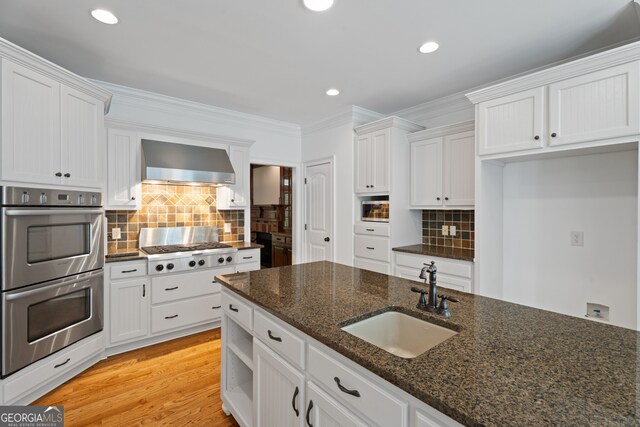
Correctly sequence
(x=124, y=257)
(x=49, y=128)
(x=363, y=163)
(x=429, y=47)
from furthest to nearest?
(x=363, y=163) < (x=124, y=257) < (x=429, y=47) < (x=49, y=128)

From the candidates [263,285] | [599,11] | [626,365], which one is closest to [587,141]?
[599,11]

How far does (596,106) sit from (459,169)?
1211mm

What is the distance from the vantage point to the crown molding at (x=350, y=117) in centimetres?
387

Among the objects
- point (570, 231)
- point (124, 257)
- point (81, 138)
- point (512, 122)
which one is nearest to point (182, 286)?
point (124, 257)

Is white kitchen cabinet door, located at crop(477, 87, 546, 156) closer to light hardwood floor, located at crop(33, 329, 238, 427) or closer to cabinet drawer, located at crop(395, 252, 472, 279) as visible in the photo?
cabinet drawer, located at crop(395, 252, 472, 279)

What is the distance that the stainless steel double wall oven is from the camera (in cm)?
200

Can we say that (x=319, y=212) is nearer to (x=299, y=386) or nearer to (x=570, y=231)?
(x=570, y=231)

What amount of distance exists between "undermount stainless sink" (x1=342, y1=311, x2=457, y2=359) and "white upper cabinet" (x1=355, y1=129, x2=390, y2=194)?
7.27 feet

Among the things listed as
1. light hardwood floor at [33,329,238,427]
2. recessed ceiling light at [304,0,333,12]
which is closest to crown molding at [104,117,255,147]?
recessed ceiling light at [304,0,333,12]

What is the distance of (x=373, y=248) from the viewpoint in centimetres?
364

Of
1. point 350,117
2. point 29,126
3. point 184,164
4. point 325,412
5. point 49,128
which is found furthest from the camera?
point 350,117

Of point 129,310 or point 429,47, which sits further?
point 129,310

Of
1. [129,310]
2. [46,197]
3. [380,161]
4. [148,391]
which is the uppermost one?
[380,161]

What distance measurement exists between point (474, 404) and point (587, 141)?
2242mm
